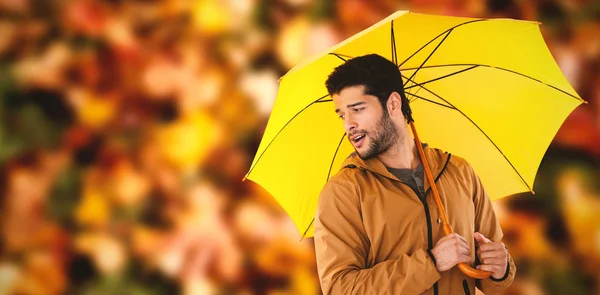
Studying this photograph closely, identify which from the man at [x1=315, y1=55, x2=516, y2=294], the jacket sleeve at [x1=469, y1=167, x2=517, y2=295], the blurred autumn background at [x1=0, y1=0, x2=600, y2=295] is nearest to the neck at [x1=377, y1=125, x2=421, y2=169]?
the man at [x1=315, y1=55, x2=516, y2=294]

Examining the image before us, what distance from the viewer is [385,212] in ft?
3.21

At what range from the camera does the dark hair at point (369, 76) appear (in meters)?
1.00

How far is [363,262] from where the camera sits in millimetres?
973

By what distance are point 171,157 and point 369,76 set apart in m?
0.72

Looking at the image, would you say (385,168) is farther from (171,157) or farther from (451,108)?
(171,157)

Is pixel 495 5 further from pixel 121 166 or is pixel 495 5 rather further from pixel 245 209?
pixel 121 166

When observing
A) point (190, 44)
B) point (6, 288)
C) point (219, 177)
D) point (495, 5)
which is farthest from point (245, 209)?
point (495, 5)

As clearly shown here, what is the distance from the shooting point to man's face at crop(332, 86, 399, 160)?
99 cm

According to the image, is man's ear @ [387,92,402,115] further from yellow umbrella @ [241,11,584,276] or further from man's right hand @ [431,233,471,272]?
man's right hand @ [431,233,471,272]

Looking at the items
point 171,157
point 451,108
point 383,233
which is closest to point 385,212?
point 383,233

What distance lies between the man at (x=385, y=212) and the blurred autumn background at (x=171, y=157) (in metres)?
0.62

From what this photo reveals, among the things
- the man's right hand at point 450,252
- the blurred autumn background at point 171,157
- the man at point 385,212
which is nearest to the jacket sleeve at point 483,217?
the man at point 385,212

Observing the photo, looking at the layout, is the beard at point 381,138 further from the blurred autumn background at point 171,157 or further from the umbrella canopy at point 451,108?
the blurred autumn background at point 171,157

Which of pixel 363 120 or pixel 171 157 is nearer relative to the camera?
pixel 363 120
